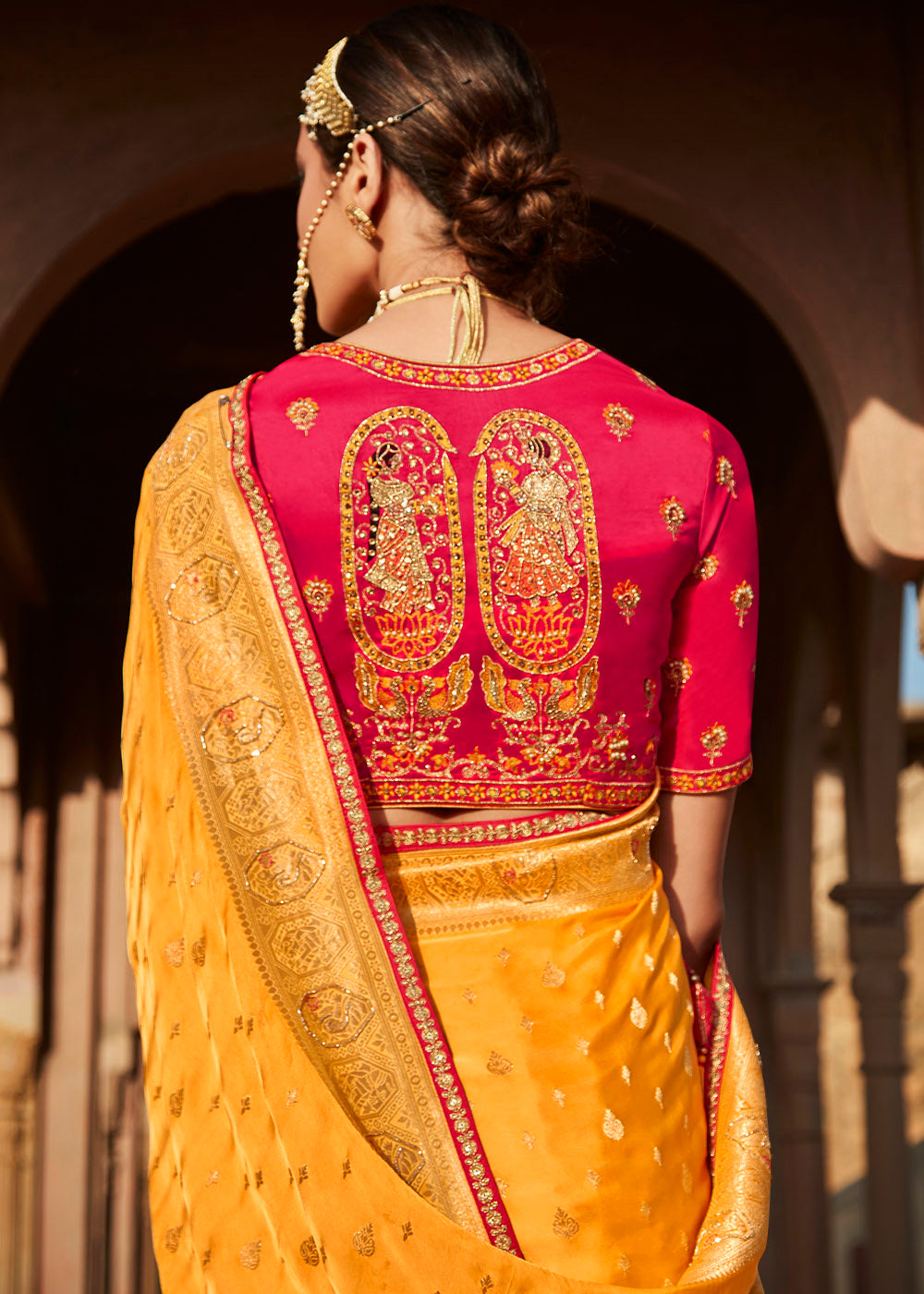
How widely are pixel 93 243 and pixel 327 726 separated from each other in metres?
2.73

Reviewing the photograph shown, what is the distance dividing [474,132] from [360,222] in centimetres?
13

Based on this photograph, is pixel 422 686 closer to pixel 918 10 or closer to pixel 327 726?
pixel 327 726

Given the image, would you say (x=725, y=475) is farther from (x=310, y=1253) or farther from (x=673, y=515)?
(x=310, y=1253)

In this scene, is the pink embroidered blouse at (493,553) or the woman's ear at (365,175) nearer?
the pink embroidered blouse at (493,553)

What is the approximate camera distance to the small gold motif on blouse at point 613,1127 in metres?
1.25

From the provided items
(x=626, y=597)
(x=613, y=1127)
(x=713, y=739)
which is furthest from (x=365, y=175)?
(x=613, y=1127)

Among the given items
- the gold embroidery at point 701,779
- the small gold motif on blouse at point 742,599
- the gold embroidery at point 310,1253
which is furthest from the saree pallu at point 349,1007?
the small gold motif on blouse at point 742,599

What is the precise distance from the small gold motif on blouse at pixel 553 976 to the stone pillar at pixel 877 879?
5.51m

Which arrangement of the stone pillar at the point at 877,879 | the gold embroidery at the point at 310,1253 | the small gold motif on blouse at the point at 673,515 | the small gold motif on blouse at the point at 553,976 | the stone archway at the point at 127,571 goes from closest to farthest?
1. the gold embroidery at the point at 310,1253
2. the small gold motif on blouse at the point at 553,976
3. the small gold motif on blouse at the point at 673,515
4. the stone archway at the point at 127,571
5. the stone pillar at the point at 877,879

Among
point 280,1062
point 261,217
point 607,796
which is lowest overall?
point 280,1062

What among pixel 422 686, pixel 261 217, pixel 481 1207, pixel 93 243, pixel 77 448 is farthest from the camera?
pixel 77 448

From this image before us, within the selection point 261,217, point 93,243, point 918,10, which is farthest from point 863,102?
point 261,217

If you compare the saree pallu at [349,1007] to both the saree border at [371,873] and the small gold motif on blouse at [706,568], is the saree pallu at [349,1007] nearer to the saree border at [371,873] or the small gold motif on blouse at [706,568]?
the saree border at [371,873]

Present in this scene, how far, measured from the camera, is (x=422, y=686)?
4.32ft
